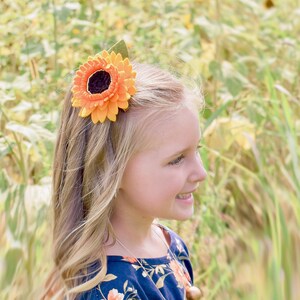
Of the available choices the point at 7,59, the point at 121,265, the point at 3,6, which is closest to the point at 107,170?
the point at 121,265

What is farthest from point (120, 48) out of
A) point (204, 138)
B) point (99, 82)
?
point (204, 138)

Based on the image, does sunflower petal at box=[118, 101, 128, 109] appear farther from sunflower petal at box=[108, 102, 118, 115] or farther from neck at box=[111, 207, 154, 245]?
neck at box=[111, 207, 154, 245]

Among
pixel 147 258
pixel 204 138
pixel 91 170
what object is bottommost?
pixel 204 138

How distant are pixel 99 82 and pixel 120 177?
0.63 ft

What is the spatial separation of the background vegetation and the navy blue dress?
1.15 ft

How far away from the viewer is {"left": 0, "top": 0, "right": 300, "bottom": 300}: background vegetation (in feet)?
7.74

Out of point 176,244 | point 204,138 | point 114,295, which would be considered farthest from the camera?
point 204,138

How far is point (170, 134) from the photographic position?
171cm

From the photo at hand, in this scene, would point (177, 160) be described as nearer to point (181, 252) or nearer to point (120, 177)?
point (120, 177)

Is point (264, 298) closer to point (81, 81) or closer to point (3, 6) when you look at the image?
point (81, 81)

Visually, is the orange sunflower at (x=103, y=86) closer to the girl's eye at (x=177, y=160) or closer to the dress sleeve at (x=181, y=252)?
the girl's eye at (x=177, y=160)

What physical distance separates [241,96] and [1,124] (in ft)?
2.47

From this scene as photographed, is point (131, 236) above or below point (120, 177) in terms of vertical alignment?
below

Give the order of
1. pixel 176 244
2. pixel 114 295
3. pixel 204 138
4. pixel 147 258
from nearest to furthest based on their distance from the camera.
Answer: pixel 114 295 < pixel 147 258 < pixel 176 244 < pixel 204 138
